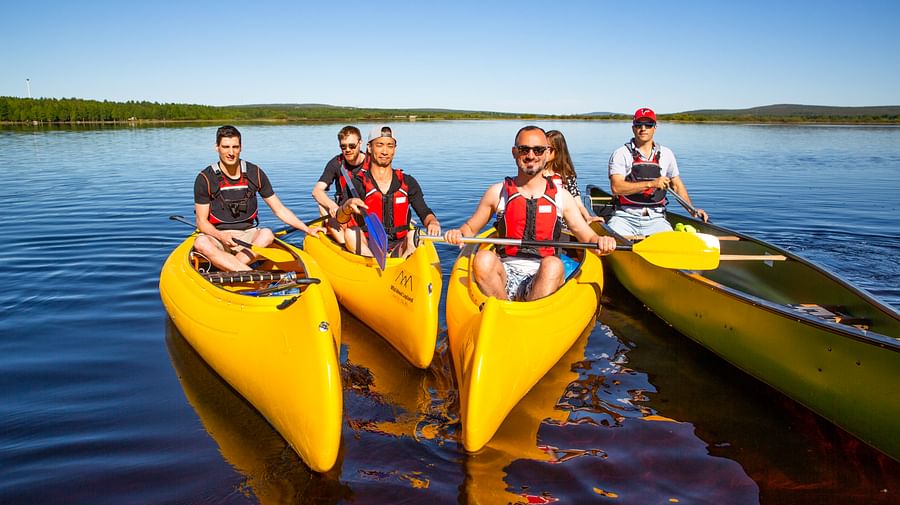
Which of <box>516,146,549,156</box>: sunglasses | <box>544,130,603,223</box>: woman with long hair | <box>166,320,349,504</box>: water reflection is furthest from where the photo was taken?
<box>544,130,603,223</box>: woman with long hair

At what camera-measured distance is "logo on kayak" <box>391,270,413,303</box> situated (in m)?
4.66

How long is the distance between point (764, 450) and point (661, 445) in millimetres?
648

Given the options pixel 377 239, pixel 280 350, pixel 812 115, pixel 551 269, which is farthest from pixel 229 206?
pixel 812 115

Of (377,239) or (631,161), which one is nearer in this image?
(377,239)

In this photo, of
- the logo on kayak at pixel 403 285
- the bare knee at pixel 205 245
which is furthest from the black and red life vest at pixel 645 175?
the bare knee at pixel 205 245

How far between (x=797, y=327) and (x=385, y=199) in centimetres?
368

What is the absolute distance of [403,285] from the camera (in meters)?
4.75

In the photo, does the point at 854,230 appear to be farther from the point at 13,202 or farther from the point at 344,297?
the point at 13,202

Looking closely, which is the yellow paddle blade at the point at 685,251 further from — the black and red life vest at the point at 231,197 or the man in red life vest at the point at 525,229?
the black and red life vest at the point at 231,197

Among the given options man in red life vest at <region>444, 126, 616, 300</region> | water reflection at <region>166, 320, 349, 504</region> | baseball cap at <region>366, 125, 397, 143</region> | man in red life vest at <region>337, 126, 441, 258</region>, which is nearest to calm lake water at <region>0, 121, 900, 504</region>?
water reflection at <region>166, 320, 349, 504</region>

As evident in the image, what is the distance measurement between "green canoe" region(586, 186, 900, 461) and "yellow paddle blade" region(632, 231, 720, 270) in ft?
0.62

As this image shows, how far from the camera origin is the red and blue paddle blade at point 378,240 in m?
4.96

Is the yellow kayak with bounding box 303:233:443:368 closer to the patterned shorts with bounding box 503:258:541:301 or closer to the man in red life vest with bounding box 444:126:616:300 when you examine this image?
the man in red life vest with bounding box 444:126:616:300

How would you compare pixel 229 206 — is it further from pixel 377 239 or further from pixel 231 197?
pixel 377 239
